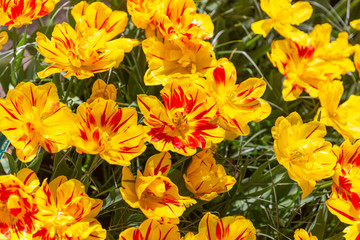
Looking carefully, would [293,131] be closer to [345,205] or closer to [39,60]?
[345,205]

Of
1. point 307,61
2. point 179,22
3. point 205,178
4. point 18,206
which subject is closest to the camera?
point 18,206

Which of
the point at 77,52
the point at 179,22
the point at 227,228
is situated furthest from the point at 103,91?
the point at 227,228

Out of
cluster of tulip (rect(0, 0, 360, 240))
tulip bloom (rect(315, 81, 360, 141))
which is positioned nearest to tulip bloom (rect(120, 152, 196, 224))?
cluster of tulip (rect(0, 0, 360, 240))

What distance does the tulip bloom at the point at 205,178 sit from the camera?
0.91 meters

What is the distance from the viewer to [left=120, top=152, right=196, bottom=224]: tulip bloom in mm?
844

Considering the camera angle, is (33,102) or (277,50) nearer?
(33,102)

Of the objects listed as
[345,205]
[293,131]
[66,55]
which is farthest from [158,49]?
[345,205]

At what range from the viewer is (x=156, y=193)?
84cm

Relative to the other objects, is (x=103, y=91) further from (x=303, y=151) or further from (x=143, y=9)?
(x=303, y=151)

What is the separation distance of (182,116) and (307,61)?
17.5 inches

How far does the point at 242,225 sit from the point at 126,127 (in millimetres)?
248

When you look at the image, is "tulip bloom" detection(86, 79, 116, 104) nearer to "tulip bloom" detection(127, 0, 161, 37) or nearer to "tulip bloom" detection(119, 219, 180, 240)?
"tulip bloom" detection(127, 0, 161, 37)

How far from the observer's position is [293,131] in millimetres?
959

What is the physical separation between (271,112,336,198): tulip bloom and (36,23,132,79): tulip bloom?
1.06 ft
